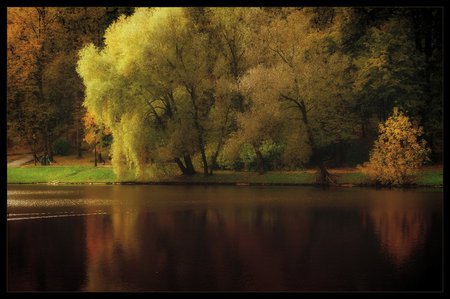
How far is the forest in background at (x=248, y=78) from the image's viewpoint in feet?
114

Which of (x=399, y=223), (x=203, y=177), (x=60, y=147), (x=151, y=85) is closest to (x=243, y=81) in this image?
(x=151, y=85)

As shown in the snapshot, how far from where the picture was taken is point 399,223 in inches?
728

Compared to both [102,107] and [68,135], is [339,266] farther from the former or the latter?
[68,135]

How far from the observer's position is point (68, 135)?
4416cm

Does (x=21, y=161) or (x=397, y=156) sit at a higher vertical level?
(x=397, y=156)

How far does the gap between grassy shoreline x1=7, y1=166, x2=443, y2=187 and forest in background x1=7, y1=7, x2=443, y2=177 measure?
0.85 m

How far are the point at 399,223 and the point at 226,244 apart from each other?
5822mm

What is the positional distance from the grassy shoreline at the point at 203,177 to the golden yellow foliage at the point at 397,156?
67 cm

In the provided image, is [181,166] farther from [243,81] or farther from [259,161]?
[243,81]

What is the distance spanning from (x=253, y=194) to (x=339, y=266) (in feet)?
53.0

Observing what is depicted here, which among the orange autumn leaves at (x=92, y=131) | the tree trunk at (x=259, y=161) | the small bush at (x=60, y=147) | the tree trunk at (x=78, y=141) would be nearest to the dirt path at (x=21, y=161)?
the small bush at (x=60, y=147)

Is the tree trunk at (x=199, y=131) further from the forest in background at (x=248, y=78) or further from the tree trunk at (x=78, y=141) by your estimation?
the tree trunk at (x=78, y=141)

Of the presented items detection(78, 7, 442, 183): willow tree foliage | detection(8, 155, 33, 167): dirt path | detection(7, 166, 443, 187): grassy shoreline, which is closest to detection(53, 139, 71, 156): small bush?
detection(8, 155, 33, 167): dirt path
